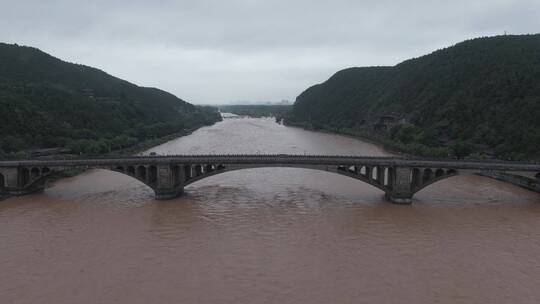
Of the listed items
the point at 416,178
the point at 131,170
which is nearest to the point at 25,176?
the point at 131,170

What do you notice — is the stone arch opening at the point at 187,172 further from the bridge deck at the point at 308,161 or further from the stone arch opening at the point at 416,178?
the stone arch opening at the point at 416,178

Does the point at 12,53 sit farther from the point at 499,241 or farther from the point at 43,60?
the point at 499,241

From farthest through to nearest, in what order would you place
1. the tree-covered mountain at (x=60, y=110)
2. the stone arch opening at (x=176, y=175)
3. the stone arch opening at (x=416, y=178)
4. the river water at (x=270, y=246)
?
the tree-covered mountain at (x=60, y=110), the stone arch opening at (x=176, y=175), the stone arch opening at (x=416, y=178), the river water at (x=270, y=246)

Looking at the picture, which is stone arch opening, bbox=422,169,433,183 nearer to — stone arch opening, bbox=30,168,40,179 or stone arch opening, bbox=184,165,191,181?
stone arch opening, bbox=184,165,191,181

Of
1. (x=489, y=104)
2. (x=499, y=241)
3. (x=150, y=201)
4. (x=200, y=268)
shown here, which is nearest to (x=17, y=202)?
(x=150, y=201)

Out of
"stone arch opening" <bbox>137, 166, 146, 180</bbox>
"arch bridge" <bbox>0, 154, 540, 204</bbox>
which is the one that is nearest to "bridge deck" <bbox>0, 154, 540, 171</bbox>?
"arch bridge" <bbox>0, 154, 540, 204</bbox>

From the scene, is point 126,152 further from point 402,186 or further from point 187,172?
point 402,186

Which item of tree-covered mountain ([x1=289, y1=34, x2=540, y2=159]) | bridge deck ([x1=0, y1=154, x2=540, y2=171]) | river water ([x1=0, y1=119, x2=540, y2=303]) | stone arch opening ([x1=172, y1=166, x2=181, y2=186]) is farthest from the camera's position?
tree-covered mountain ([x1=289, y1=34, x2=540, y2=159])

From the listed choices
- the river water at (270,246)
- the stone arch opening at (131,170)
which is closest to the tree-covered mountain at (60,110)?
the stone arch opening at (131,170)
